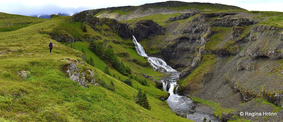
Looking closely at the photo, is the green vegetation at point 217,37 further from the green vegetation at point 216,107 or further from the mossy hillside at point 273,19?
the green vegetation at point 216,107

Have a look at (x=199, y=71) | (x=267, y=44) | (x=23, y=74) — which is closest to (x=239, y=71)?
(x=267, y=44)

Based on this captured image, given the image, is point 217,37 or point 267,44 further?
point 217,37

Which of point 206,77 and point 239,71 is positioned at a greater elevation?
point 239,71

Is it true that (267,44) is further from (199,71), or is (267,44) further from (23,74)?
(23,74)

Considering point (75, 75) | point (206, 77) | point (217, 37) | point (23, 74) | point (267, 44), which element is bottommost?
point (206, 77)

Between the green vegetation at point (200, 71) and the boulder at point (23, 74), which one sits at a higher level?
the boulder at point (23, 74)

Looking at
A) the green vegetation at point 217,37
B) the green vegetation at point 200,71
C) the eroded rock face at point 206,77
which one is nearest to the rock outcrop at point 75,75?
the eroded rock face at point 206,77

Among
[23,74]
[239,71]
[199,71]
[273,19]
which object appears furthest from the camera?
[199,71]

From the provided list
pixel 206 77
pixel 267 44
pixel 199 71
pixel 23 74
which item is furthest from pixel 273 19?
pixel 23 74

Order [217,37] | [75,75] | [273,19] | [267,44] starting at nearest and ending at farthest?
1. [75,75]
2. [267,44]
3. [273,19]
4. [217,37]

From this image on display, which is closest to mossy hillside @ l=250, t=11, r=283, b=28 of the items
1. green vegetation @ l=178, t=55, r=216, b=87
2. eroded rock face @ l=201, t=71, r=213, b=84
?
green vegetation @ l=178, t=55, r=216, b=87

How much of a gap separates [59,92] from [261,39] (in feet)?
286

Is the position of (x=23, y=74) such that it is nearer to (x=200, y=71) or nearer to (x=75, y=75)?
(x=75, y=75)

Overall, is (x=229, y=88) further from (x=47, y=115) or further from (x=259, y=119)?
(x=47, y=115)
